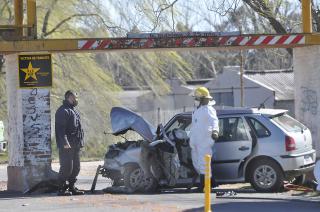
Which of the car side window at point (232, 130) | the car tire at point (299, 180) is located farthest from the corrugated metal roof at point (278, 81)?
the car side window at point (232, 130)

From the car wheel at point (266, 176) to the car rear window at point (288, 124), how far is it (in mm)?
704

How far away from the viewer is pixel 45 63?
46.1 ft

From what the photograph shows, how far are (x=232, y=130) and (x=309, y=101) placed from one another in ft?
6.63

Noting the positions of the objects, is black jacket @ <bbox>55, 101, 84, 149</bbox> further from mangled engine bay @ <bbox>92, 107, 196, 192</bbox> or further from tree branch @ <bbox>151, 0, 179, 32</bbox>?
tree branch @ <bbox>151, 0, 179, 32</bbox>

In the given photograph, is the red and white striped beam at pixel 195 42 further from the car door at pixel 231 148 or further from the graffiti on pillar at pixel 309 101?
the car door at pixel 231 148

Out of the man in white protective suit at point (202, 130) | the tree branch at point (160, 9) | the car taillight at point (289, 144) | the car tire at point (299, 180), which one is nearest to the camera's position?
the man in white protective suit at point (202, 130)

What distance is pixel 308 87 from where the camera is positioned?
14352 mm

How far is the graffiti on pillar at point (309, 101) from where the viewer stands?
14281 mm

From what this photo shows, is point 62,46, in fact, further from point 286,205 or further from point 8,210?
point 286,205

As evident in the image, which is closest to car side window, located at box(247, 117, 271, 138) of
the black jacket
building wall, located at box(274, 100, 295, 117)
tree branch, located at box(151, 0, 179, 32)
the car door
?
the car door

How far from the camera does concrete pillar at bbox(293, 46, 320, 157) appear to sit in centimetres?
1422

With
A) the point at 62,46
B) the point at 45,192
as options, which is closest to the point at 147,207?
the point at 45,192

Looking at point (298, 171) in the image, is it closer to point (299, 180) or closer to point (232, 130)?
point (299, 180)

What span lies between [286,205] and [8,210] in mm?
4301
